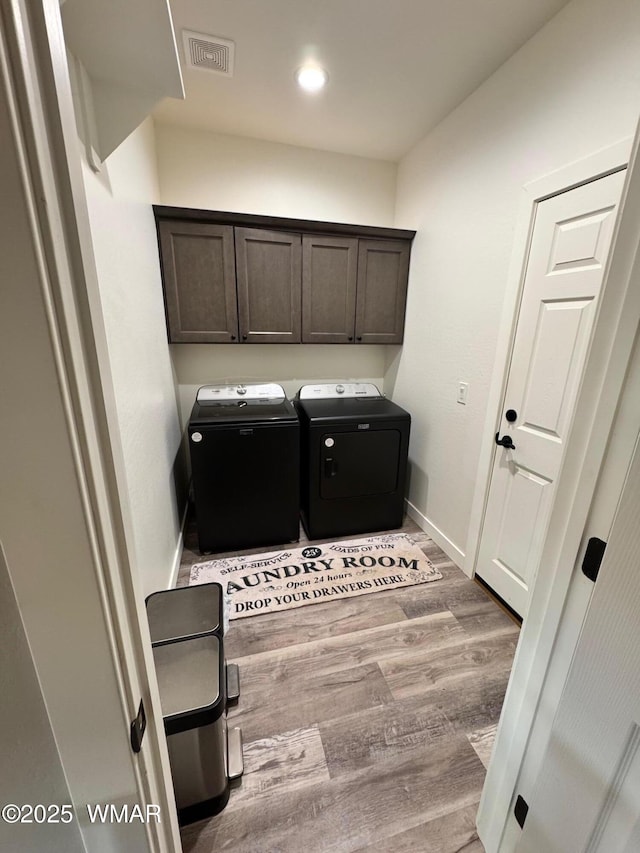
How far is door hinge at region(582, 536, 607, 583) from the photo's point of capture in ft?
2.13

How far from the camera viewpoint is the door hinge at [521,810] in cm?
86

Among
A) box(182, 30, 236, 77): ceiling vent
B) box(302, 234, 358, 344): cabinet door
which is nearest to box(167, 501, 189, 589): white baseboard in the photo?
box(302, 234, 358, 344): cabinet door

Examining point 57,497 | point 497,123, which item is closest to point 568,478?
point 57,497

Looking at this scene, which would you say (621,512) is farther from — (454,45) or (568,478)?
(454,45)

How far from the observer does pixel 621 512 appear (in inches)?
23.2

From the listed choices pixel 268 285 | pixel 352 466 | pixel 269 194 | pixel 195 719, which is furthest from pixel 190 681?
pixel 269 194

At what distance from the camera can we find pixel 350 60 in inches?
63.6

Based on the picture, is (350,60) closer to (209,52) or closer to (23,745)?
(209,52)

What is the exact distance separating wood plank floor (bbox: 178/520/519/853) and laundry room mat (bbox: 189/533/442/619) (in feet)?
0.25

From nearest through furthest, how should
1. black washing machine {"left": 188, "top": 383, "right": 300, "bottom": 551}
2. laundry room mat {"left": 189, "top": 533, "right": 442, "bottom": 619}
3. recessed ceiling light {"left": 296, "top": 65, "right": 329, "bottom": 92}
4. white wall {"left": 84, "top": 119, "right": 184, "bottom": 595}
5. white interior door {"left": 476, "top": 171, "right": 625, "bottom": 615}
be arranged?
white wall {"left": 84, "top": 119, "right": 184, "bottom": 595}
white interior door {"left": 476, "top": 171, "right": 625, "bottom": 615}
recessed ceiling light {"left": 296, "top": 65, "right": 329, "bottom": 92}
laundry room mat {"left": 189, "top": 533, "right": 442, "bottom": 619}
black washing machine {"left": 188, "top": 383, "right": 300, "bottom": 551}

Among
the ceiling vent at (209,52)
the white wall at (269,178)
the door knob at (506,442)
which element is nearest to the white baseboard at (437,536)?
the door knob at (506,442)

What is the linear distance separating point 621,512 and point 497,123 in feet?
6.60

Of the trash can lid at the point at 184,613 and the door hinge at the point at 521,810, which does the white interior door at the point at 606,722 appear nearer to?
the door hinge at the point at 521,810

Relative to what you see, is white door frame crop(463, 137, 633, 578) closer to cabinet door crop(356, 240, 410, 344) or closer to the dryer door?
the dryer door
